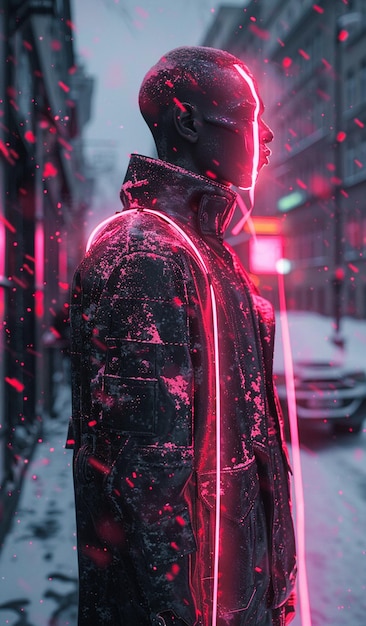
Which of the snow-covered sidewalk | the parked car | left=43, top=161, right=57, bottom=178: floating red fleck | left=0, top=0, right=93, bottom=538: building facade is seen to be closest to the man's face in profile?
the snow-covered sidewalk

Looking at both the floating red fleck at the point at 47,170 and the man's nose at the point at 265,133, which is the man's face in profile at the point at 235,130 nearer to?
the man's nose at the point at 265,133

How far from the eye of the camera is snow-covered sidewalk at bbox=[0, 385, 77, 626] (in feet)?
12.2

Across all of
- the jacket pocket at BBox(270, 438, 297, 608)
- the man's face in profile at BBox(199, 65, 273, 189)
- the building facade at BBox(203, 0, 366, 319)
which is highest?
the building facade at BBox(203, 0, 366, 319)

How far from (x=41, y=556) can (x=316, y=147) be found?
101 feet

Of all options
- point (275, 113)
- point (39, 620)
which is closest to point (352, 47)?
point (275, 113)

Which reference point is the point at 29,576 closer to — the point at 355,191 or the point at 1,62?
the point at 1,62

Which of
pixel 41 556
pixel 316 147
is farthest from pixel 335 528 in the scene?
pixel 316 147

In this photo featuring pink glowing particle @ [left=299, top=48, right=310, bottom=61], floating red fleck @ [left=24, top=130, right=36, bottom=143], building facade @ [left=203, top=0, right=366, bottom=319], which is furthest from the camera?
pink glowing particle @ [left=299, top=48, right=310, bottom=61]

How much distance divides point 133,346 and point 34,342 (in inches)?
300

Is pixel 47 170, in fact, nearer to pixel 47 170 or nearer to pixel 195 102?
pixel 47 170

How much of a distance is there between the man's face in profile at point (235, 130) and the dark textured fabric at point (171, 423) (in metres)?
0.09

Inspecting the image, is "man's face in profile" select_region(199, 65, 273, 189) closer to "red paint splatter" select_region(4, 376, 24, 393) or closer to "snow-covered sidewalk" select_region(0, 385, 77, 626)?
"snow-covered sidewalk" select_region(0, 385, 77, 626)

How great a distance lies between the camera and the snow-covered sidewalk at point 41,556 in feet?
12.2

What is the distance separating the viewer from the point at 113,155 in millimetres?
33250
